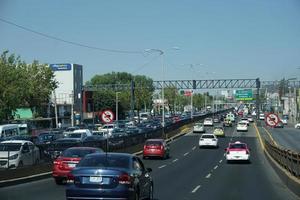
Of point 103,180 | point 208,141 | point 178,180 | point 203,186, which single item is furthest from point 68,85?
point 103,180

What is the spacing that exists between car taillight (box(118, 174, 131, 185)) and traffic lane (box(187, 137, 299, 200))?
5605 mm

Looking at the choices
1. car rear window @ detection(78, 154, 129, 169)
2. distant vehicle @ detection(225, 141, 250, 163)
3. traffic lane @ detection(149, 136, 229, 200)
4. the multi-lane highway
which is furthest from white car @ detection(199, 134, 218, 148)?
car rear window @ detection(78, 154, 129, 169)

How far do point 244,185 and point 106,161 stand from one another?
1187cm

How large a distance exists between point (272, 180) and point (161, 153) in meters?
17.4

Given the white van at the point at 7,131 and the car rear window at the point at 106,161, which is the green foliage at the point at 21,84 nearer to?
the white van at the point at 7,131

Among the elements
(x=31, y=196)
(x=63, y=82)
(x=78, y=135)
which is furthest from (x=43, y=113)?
(x=31, y=196)

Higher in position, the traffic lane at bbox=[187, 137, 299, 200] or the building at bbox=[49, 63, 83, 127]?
the building at bbox=[49, 63, 83, 127]

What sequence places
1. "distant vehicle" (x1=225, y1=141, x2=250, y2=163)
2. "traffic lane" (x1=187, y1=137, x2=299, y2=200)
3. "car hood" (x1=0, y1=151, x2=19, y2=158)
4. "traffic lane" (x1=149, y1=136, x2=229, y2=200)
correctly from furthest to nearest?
"distant vehicle" (x1=225, y1=141, x2=250, y2=163) → "car hood" (x1=0, y1=151, x2=19, y2=158) → "traffic lane" (x1=149, y1=136, x2=229, y2=200) → "traffic lane" (x1=187, y1=137, x2=299, y2=200)

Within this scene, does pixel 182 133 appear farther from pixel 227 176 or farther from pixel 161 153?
pixel 227 176

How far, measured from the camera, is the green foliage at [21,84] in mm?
67688

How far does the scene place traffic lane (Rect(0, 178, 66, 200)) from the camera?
18.8 meters

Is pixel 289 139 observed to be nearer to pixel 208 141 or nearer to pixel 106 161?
pixel 208 141

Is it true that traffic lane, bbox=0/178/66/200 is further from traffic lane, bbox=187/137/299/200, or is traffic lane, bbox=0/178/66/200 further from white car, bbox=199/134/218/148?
white car, bbox=199/134/218/148

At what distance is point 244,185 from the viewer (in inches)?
1000
